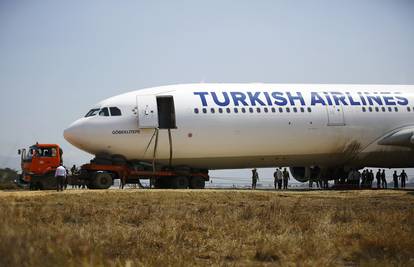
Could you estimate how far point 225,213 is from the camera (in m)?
16.5

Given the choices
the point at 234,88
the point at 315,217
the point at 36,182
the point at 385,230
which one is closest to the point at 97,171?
the point at 36,182

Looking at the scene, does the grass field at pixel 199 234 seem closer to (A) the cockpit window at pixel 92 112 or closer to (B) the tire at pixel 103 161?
(B) the tire at pixel 103 161

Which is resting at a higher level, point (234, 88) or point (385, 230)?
point (234, 88)

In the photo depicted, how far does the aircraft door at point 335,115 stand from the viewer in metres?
31.5

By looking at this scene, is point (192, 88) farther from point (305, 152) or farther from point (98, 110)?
point (305, 152)

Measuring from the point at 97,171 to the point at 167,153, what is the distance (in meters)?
3.53

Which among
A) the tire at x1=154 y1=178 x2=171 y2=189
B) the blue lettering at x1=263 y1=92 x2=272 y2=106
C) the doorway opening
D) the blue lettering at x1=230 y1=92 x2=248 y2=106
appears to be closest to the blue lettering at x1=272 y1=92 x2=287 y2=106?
the blue lettering at x1=263 y1=92 x2=272 y2=106

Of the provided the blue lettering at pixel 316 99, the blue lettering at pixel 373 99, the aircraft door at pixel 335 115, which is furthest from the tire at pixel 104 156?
the blue lettering at pixel 373 99

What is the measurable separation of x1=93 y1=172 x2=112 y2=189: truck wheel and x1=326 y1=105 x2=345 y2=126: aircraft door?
11.9m

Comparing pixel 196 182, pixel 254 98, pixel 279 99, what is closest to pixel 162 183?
pixel 196 182

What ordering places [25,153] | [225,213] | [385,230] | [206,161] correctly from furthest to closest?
[25,153], [206,161], [225,213], [385,230]

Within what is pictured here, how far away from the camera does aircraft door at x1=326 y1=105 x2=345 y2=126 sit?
31531mm

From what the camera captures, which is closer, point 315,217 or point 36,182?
point 315,217

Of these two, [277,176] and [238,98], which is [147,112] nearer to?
[238,98]
